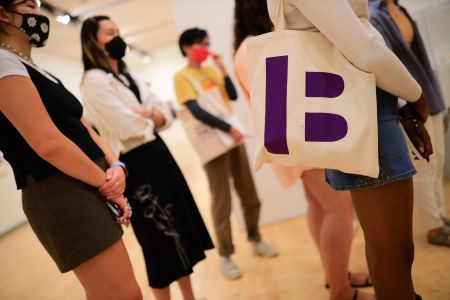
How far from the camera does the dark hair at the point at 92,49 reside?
143 centimetres

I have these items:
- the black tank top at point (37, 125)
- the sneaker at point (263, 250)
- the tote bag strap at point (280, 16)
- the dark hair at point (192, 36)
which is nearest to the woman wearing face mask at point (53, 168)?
the black tank top at point (37, 125)

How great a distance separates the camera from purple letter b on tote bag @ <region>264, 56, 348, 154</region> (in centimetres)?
78

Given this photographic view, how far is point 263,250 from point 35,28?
1.85m

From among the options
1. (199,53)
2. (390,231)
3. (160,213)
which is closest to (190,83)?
(199,53)

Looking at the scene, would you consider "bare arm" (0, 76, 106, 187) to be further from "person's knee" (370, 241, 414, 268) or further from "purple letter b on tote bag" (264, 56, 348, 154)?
"person's knee" (370, 241, 414, 268)

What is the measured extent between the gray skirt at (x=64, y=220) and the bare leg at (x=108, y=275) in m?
0.03

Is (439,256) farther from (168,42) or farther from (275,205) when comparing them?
(168,42)

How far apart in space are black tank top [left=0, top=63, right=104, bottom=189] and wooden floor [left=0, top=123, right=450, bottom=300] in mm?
247

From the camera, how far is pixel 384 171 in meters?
0.81

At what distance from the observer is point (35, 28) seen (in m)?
0.97

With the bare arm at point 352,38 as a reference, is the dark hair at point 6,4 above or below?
above

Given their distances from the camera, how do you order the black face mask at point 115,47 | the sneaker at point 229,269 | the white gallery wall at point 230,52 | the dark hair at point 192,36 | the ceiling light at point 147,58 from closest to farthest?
the black face mask at point 115,47
the sneaker at point 229,269
the dark hair at point 192,36
the white gallery wall at point 230,52
the ceiling light at point 147,58

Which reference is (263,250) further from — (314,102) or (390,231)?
(314,102)

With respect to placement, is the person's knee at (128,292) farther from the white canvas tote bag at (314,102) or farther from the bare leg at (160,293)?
the white canvas tote bag at (314,102)
